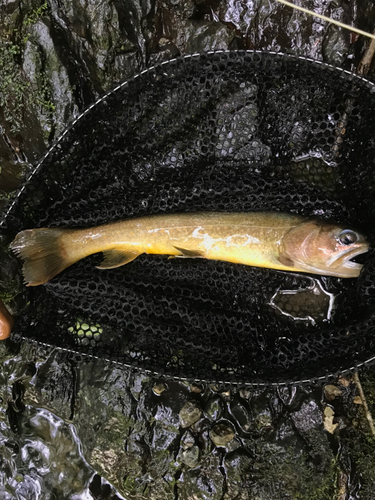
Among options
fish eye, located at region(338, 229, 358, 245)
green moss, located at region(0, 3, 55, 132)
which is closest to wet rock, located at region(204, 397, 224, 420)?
fish eye, located at region(338, 229, 358, 245)

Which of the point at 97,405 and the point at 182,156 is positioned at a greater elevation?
the point at 182,156

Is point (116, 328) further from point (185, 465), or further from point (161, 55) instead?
point (161, 55)

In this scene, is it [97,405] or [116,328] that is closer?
[116,328]

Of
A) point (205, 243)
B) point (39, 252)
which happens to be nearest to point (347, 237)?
point (205, 243)

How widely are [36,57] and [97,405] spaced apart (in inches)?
105

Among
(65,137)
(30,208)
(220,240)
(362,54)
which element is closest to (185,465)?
(220,240)

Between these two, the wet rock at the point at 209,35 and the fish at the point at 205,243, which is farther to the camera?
the wet rock at the point at 209,35

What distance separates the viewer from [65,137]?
8.43ft

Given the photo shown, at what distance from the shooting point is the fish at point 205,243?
263cm

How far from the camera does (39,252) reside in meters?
2.61

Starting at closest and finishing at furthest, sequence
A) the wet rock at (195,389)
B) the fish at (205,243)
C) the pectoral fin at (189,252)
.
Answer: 1. the fish at (205,243)
2. the pectoral fin at (189,252)
3. the wet rock at (195,389)

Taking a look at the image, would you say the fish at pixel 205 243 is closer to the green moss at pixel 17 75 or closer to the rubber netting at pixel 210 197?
the rubber netting at pixel 210 197

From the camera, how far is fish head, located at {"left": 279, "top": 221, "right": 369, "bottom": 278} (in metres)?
2.59

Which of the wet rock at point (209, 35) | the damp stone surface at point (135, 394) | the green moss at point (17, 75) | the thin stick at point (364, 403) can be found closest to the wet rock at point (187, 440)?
the damp stone surface at point (135, 394)
